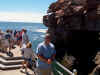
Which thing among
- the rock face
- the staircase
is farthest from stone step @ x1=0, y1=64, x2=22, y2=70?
the rock face

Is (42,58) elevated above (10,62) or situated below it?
above

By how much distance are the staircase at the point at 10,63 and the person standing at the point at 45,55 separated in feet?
15.0

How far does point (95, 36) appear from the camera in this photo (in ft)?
59.5

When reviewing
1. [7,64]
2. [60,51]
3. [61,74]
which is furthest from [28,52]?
[60,51]

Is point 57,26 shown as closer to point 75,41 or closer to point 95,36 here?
point 75,41

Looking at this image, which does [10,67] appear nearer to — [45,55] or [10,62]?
[10,62]

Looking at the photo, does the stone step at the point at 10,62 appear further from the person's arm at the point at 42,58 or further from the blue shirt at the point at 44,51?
the person's arm at the point at 42,58

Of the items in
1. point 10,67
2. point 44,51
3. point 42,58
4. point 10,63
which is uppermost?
point 44,51

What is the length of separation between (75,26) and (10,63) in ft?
26.3

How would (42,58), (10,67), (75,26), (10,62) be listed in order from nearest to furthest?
(42,58)
(10,67)
(10,62)
(75,26)

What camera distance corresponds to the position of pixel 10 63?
11.1 m

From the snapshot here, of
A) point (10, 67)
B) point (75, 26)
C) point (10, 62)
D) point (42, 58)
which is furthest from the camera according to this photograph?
point (75, 26)

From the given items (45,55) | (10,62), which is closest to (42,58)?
(45,55)

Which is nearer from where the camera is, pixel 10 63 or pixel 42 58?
pixel 42 58
